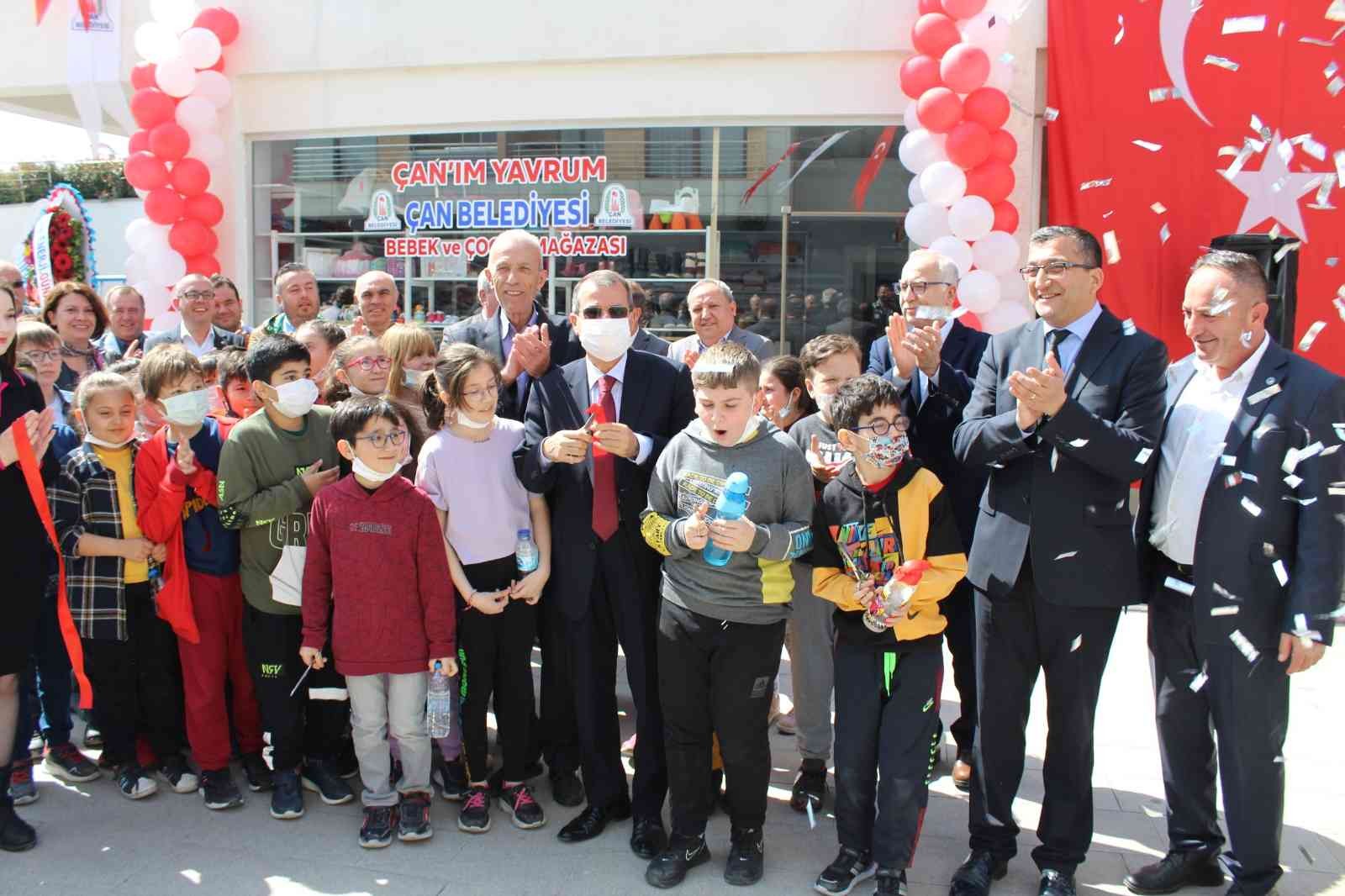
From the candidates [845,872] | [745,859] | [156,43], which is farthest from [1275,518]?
[156,43]

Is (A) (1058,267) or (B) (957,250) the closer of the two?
(A) (1058,267)

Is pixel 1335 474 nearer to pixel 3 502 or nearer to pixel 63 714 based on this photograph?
pixel 3 502

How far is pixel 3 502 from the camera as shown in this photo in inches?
132

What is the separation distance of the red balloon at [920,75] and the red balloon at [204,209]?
6126mm

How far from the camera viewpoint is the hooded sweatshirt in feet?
10.3

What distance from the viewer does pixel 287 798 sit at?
12.0 feet

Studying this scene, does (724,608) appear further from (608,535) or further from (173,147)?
(173,147)

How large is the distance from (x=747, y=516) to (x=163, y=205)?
7934mm

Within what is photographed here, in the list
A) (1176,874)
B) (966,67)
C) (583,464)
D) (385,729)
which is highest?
(966,67)

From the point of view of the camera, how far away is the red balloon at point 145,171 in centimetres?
893

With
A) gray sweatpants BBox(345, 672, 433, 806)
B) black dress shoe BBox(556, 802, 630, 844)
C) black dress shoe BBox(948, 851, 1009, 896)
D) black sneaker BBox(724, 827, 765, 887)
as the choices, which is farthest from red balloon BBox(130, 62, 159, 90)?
black dress shoe BBox(948, 851, 1009, 896)

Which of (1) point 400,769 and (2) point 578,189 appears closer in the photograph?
(1) point 400,769

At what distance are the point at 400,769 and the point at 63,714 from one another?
137 cm

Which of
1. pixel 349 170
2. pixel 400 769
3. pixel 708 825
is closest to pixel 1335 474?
pixel 708 825
